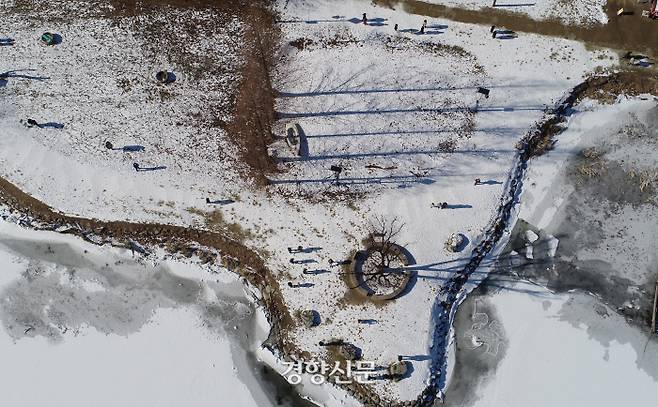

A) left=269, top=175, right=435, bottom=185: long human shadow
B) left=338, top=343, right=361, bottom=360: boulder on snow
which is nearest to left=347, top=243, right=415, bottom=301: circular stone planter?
left=338, top=343, right=361, bottom=360: boulder on snow

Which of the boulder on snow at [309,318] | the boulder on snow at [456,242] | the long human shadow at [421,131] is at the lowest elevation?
the boulder on snow at [309,318]

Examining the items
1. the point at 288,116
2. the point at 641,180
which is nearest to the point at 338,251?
the point at 288,116

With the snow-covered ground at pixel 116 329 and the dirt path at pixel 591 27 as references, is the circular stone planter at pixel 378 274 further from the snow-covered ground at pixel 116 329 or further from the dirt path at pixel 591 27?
the dirt path at pixel 591 27

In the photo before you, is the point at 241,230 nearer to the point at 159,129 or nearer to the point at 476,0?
the point at 159,129

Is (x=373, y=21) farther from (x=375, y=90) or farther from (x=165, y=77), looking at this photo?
(x=165, y=77)

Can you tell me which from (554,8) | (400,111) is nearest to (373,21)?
(400,111)

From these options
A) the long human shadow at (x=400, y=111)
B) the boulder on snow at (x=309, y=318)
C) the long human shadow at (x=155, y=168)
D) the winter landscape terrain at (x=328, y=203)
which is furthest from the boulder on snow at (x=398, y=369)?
the long human shadow at (x=155, y=168)

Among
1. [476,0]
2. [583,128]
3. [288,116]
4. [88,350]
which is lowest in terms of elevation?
[88,350]
